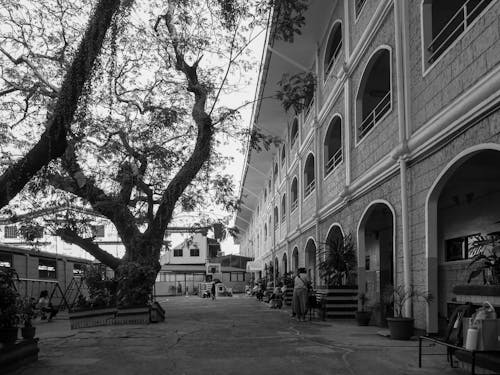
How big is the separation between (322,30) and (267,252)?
2246 cm

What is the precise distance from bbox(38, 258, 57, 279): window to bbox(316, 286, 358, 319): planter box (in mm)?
13398

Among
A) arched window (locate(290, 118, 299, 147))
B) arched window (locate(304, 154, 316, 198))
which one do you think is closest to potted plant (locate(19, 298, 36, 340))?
arched window (locate(304, 154, 316, 198))

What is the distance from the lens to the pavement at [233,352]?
6758 mm

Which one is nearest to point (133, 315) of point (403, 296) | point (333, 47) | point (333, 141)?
point (403, 296)

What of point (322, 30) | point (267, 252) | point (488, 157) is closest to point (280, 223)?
point (267, 252)

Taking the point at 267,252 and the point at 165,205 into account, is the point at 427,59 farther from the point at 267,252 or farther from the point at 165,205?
the point at 267,252

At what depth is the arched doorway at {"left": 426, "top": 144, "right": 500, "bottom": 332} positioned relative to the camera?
9.01 metres

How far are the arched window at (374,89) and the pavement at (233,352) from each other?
197 inches

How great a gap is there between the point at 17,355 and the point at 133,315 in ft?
22.6

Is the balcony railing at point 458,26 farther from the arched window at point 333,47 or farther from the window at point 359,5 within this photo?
the arched window at point 333,47

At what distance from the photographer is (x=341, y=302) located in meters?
13.8

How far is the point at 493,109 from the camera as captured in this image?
6773 mm

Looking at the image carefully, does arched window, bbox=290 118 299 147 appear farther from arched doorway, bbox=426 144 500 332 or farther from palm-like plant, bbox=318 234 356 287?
arched doorway, bbox=426 144 500 332

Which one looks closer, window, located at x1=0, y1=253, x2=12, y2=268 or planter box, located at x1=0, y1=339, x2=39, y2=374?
planter box, located at x1=0, y1=339, x2=39, y2=374
